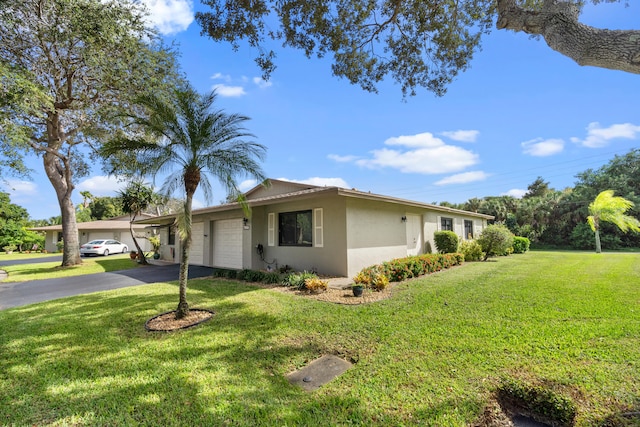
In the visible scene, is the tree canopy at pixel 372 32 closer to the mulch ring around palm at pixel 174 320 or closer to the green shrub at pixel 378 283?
the green shrub at pixel 378 283

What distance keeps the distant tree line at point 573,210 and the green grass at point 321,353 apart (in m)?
22.0

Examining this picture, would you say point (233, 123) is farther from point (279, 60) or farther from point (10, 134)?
point (10, 134)

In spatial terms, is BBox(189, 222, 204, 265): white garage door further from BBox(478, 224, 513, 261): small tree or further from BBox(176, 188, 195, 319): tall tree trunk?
BBox(478, 224, 513, 261): small tree

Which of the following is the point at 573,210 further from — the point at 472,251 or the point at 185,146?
the point at 185,146

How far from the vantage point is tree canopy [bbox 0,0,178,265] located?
31.0ft

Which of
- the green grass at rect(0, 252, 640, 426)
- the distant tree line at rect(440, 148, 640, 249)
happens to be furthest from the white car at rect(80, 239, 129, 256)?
the distant tree line at rect(440, 148, 640, 249)

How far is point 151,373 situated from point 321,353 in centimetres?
218

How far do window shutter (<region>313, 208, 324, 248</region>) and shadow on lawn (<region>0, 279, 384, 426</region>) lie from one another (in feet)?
13.7

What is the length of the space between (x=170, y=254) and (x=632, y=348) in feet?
64.0

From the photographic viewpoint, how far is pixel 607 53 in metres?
2.84

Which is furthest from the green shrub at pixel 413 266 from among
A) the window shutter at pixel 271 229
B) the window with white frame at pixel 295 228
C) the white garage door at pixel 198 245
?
the white garage door at pixel 198 245

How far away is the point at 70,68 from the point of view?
1160 centimetres

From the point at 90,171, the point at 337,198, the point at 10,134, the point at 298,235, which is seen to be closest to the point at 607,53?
the point at 337,198

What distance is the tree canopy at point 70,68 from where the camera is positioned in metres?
9.45
